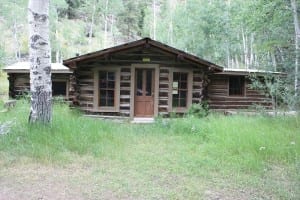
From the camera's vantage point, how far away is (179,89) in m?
15.6

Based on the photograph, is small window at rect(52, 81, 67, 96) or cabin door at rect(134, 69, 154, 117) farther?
small window at rect(52, 81, 67, 96)

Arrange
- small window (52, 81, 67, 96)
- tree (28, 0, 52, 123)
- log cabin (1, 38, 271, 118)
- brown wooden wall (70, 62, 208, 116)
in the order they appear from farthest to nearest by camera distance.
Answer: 1. small window (52, 81, 67, 96)
2. brown wooden wall (70, 62, 208, 116)
3. log cabin (1, 38, 271, 118)
4. tree (28, 0, 52, 123)

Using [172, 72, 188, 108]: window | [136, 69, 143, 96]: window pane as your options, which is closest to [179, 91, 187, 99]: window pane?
[172, 72, 188, 108]: window

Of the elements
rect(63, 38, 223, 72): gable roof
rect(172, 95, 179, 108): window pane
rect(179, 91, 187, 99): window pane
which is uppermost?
rect(63, 38, 223, 72): gable roof

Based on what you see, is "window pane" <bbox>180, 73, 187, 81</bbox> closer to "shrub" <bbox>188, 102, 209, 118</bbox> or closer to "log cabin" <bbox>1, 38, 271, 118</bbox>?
"log cabin" <bbox>1, 38, 271, 118</bbox>

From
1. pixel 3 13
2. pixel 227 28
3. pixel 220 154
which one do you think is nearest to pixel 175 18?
pixel 227 28

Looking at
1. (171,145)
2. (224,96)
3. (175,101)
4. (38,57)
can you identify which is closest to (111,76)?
(175,101)

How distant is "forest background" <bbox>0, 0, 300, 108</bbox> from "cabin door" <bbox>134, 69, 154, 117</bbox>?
4.20 m

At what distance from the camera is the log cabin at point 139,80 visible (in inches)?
591

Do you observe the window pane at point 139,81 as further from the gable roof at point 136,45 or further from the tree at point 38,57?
the tree at point 38,57

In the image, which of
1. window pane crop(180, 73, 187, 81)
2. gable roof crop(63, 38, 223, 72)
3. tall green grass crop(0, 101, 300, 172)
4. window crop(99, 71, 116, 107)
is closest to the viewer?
tall green grass crop(0, 101, 300, 172)

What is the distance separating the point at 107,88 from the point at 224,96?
615 cm

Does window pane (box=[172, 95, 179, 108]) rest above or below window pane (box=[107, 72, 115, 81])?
below

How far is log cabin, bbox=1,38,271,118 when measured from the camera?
15016 mm
